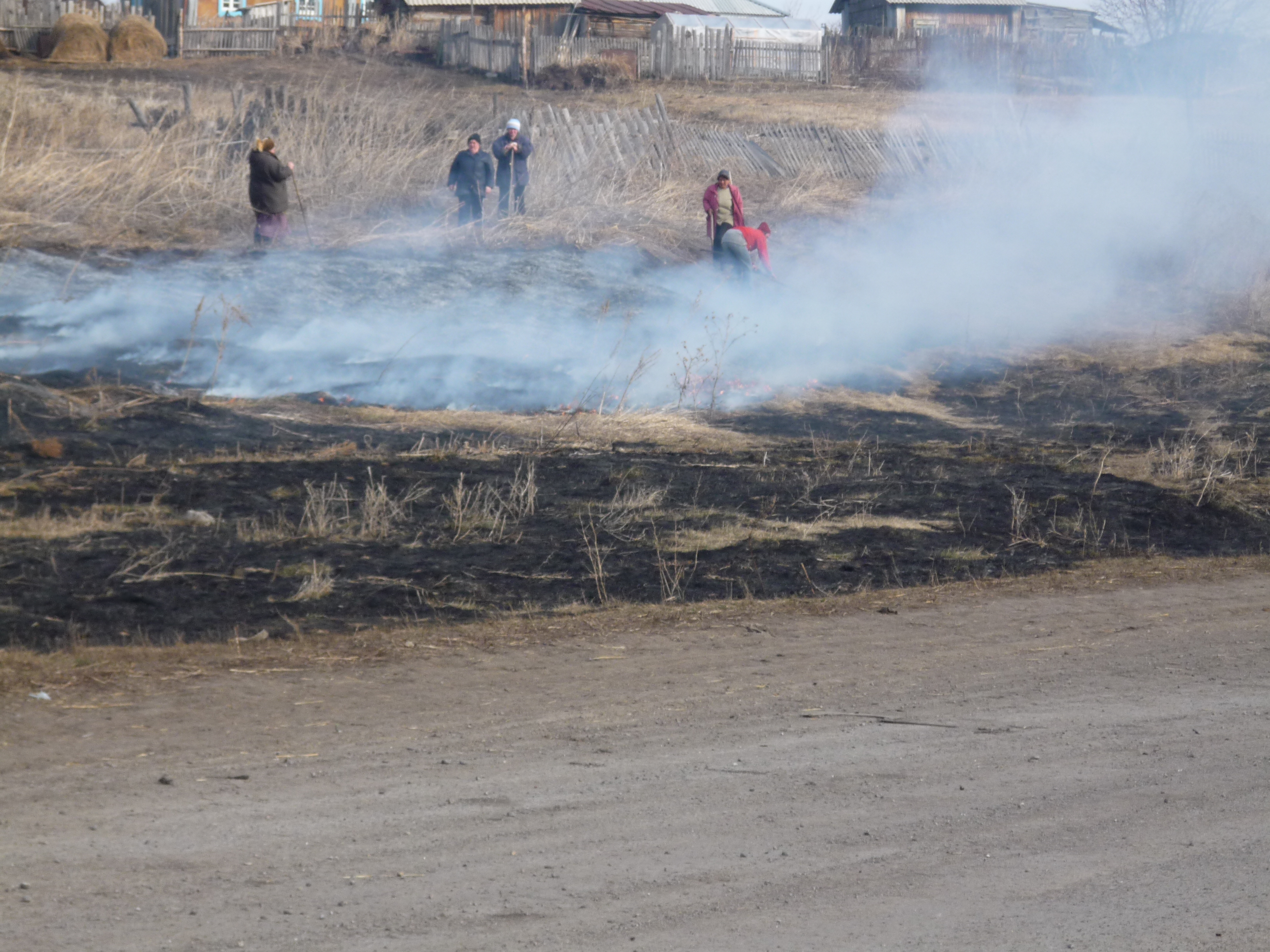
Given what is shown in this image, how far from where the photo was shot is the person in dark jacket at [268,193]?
1619cm

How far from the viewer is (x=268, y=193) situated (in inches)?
648

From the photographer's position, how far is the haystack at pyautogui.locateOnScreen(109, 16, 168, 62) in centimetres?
3525

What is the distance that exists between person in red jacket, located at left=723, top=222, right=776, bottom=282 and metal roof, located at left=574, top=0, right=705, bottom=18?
2917cm

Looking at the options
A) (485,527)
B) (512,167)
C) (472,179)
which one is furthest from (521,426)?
(512,167)

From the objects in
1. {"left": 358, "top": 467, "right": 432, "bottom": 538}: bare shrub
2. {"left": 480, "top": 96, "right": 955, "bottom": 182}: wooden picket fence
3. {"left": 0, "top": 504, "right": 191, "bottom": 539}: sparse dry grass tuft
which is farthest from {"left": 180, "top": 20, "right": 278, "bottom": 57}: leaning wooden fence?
{"left": 0, "top": 504, "right": 191, "bottom": 539}: sparse dry grass tuft

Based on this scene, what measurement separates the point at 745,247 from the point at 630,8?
1201 inches

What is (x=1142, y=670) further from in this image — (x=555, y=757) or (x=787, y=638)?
(x=555, y=757)

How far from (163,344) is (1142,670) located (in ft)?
36.0

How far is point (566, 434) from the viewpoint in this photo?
12000mm

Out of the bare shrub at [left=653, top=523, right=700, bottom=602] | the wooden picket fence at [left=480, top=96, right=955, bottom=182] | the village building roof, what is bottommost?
the bare shrub at [left=653, top=523, right=700, bottom=602]

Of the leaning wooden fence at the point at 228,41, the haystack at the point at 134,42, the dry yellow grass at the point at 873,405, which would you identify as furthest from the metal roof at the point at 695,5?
the dry yellow grass at the point at 873,405

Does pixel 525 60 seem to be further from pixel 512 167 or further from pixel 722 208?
pixel 722 208

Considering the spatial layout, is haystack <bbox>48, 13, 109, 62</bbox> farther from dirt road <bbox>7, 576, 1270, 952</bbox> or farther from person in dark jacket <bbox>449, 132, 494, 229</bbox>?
dirt road <bbox>7, 576, 1270, 952</bbox>

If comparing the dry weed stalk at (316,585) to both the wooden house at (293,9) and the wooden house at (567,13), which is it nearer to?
the wooden house at (293,9)
